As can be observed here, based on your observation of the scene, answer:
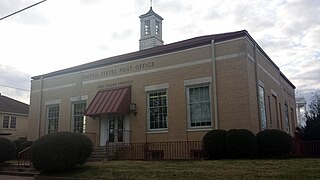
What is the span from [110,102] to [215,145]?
9.37m

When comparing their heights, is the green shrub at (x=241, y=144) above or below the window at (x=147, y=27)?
below

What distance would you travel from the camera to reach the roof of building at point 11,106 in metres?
43.2

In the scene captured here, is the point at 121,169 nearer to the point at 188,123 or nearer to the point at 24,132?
the point at 188,123

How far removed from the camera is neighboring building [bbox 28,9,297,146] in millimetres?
20781

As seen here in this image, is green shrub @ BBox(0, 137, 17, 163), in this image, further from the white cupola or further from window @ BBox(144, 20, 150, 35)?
window @ BBox(144, 20, 150, 35)

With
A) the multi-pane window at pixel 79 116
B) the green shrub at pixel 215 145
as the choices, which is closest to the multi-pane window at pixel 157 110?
the green shrub at pixel 215 145

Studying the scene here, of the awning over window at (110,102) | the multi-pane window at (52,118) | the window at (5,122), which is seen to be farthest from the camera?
the window at (5,122)

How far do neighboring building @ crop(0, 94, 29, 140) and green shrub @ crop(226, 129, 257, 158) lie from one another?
101 feet

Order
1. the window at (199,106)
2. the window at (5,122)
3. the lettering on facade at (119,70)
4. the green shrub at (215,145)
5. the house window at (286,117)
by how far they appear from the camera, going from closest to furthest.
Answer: the green shrub at (215,145)
the window at (199,106)
the lettering on facade at (119,70)
the house window at (286,117)
the window at (5,122)

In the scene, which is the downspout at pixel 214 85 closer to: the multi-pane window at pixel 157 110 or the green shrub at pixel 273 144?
the green shrub at pixel 273 144

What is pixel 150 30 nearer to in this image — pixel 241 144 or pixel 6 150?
pixel 6 150

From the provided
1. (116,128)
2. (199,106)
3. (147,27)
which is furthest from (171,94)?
(147,27)

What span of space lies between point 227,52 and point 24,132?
32.1 metres

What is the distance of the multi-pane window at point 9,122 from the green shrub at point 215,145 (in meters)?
31.5
